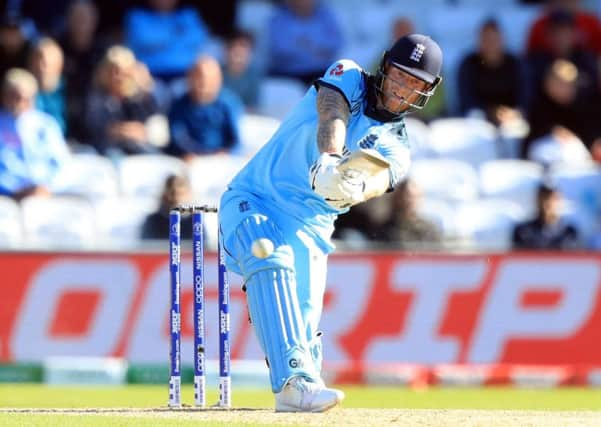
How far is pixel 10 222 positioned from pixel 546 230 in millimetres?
3918

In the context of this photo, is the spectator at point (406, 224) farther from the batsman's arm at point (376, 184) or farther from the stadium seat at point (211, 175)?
the batsman's arm at point (376, 184)

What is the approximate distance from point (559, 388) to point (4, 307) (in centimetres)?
388

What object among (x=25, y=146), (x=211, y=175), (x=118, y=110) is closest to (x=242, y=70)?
(x=118, y=110)

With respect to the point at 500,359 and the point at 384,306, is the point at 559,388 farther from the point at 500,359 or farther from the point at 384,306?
the point at 384,306

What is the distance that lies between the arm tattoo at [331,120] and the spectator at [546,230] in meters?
4.95

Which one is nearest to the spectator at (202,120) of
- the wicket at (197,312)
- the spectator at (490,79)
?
the spectator at (490,79)

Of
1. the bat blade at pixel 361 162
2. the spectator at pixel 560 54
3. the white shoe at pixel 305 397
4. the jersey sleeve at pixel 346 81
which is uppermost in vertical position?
the spectator at pixel 560 54

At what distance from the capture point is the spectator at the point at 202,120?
12188mm

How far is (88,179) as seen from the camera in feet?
38.2

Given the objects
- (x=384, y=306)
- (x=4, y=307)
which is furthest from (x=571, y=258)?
(x=4, y=307)

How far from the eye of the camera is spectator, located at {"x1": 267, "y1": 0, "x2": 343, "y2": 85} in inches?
523

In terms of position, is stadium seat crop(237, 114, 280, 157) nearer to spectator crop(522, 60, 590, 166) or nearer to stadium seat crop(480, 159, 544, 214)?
stadium seat crop(480, 159, 544, 214)

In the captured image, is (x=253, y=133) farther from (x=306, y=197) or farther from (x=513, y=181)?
(x=306, y=197)

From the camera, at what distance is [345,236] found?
11.4 meters
